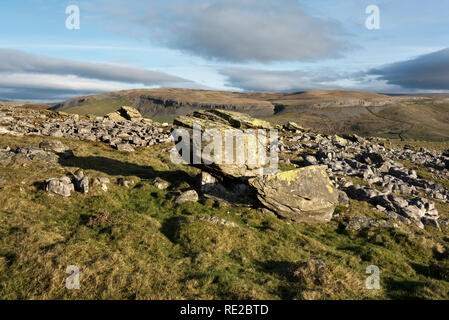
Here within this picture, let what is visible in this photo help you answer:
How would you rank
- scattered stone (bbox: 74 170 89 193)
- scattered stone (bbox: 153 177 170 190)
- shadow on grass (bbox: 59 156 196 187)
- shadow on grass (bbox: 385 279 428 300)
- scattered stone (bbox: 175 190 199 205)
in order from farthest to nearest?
1. shadow on grass (bbox: 59 156 196 187)
2. scattered stone (bbox: 153 177 170 190)
3. scattered stone (bbox: 175 190 199 205)
4. scattered stone (bbox: 74 170 89 193)
5. shadow on grass (bbox: 385 279 428 300)

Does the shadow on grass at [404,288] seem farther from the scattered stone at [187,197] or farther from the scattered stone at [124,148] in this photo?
the scattered stone at [124,148]

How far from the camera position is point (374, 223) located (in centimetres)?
2273

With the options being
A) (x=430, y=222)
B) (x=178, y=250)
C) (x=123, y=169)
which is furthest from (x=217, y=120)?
(x=430, y=222)

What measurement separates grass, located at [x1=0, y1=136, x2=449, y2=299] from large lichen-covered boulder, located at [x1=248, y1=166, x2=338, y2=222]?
1.13m

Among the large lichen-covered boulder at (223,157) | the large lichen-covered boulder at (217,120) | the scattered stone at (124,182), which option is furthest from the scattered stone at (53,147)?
the large lichen-covered boulder at (223,157)

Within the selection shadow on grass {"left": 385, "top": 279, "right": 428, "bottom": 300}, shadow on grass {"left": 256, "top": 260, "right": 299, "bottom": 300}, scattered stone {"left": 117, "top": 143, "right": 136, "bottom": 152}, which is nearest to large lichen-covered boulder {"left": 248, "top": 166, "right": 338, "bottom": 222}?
shadow on grass {"left": 256, "top": 260, "right": 299, "bottom": 300}

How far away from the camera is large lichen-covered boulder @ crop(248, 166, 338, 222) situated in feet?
72.5

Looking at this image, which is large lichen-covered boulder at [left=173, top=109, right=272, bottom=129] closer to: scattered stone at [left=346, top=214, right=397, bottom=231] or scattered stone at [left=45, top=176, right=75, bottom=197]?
scattered stone at [left=45, top=176, right=75, bottom=197]

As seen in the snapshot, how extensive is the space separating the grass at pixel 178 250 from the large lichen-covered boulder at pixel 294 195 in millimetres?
1131

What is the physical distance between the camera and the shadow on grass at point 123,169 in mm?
29000

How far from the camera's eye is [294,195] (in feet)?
72.6

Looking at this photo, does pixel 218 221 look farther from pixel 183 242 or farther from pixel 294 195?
pixel 294 195

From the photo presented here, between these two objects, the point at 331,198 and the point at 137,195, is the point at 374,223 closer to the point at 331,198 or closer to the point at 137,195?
the point at 331,198
